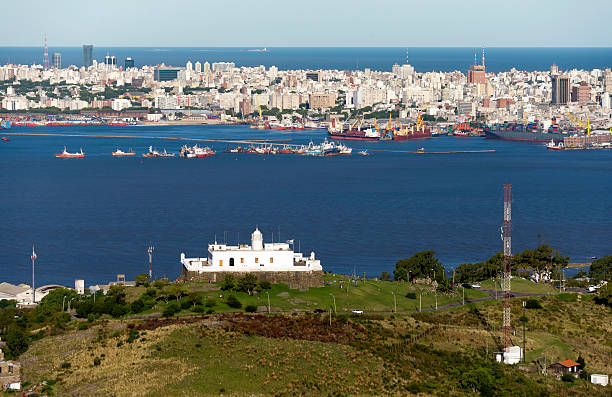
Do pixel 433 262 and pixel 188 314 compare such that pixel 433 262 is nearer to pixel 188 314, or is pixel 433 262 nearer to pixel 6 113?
pixel 188 314

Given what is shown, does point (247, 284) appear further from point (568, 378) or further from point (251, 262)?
point (568, 378)

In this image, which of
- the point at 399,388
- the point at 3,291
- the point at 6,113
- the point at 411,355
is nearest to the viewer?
the point at 399,388

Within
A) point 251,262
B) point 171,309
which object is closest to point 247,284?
point 251,262

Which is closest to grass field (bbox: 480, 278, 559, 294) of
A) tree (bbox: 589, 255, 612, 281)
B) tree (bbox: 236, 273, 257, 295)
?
tree (bbox: 589, 255, 612, 281)

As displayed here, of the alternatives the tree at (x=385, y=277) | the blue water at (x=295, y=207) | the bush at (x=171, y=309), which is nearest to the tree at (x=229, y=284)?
the bush at (x=171, y=309)

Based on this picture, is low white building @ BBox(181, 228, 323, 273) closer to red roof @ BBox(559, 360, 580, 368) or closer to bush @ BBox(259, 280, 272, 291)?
bush @ BBox(259, 280, 272, 291)

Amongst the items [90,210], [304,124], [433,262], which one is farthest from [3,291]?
[304,124]
